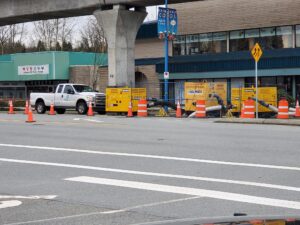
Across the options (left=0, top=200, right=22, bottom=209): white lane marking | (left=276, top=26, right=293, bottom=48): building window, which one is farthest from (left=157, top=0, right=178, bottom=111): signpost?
(left=0, top=200, right=22, bottom=209): white lane marking

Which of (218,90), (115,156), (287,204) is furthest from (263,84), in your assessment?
(287,204)

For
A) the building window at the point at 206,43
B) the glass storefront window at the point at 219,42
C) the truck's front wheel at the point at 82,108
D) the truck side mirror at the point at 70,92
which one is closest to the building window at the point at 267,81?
the glass storefront window at the point at 219,42

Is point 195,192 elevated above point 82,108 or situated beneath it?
situated beneath

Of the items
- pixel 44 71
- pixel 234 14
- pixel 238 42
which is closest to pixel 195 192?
pixel 238 42

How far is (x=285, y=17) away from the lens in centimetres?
4088

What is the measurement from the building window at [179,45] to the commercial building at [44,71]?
25.4 feet

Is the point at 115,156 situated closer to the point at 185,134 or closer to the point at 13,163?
the point at 13,163

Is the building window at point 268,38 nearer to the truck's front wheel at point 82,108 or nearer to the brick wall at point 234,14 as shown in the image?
the brick wall at point 234,14

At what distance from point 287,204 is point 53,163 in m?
6.11

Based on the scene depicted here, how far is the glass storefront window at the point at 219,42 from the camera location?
4497 centimetres

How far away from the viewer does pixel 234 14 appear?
43.8m

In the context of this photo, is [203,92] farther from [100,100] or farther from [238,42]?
[238,42]

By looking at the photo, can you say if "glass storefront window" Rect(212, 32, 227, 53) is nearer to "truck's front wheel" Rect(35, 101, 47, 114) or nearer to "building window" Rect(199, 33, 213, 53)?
"building window" Rect(199, 33, 213, 53)

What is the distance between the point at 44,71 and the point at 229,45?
1789 centimetres
